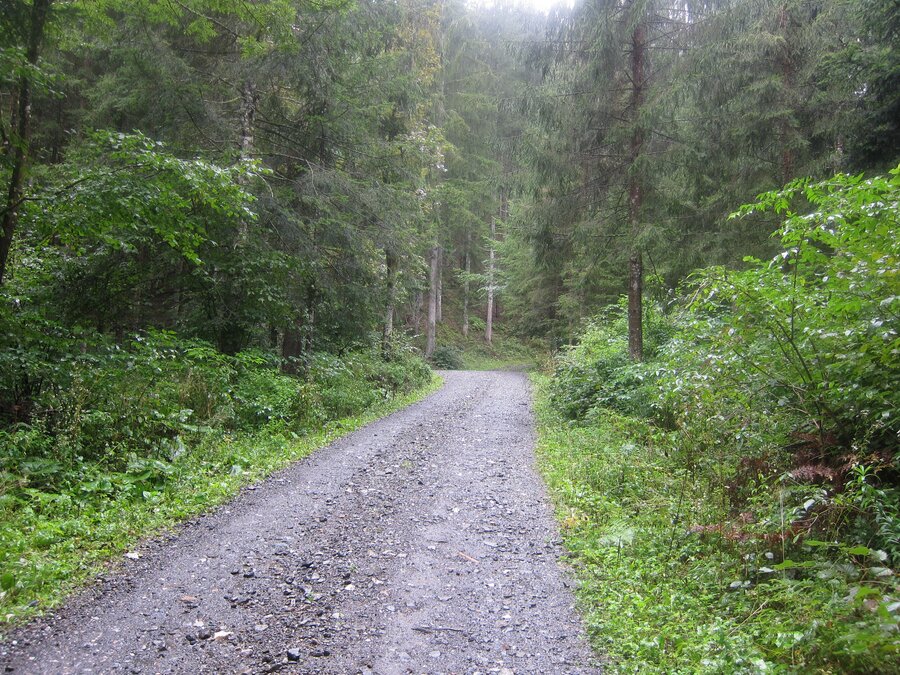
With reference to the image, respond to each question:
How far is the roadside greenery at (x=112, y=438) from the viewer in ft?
14.0

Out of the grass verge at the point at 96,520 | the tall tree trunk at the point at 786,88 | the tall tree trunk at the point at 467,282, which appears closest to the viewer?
the grass verge at the point at 96,520

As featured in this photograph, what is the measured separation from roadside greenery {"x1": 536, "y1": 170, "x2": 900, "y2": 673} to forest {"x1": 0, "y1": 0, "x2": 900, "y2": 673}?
3cm

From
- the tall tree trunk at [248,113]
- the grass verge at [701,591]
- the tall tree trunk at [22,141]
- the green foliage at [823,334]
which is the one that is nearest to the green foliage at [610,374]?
the grass verge at [701,591]

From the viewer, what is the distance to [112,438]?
6.39 meters

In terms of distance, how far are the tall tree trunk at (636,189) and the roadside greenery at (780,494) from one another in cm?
594

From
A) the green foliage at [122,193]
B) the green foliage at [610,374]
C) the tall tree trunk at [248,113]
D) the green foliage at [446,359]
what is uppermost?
the tall tree trunk at [248,113]

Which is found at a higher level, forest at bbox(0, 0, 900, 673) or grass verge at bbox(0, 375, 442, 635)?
forest at bbox(0, 0, 900, 673)

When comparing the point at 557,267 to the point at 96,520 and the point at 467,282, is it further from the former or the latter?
the point at 467,282

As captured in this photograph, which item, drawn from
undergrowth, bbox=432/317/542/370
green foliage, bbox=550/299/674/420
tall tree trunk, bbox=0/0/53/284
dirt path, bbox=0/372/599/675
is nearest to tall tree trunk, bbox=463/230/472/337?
undergrowth, bbox=432/317/542/370

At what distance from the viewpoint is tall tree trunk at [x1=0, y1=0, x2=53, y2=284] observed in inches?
245

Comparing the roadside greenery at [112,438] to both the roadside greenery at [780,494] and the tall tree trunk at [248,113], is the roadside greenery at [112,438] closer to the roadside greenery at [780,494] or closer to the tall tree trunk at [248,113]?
the roadside greenery at [780,494]

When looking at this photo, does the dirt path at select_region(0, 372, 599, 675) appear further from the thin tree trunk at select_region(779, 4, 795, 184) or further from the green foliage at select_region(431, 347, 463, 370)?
the green foliage at select_region(431, 347, 463, 370)

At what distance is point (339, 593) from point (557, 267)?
1163 cm

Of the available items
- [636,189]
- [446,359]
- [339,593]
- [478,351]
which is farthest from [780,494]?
[478,351]
